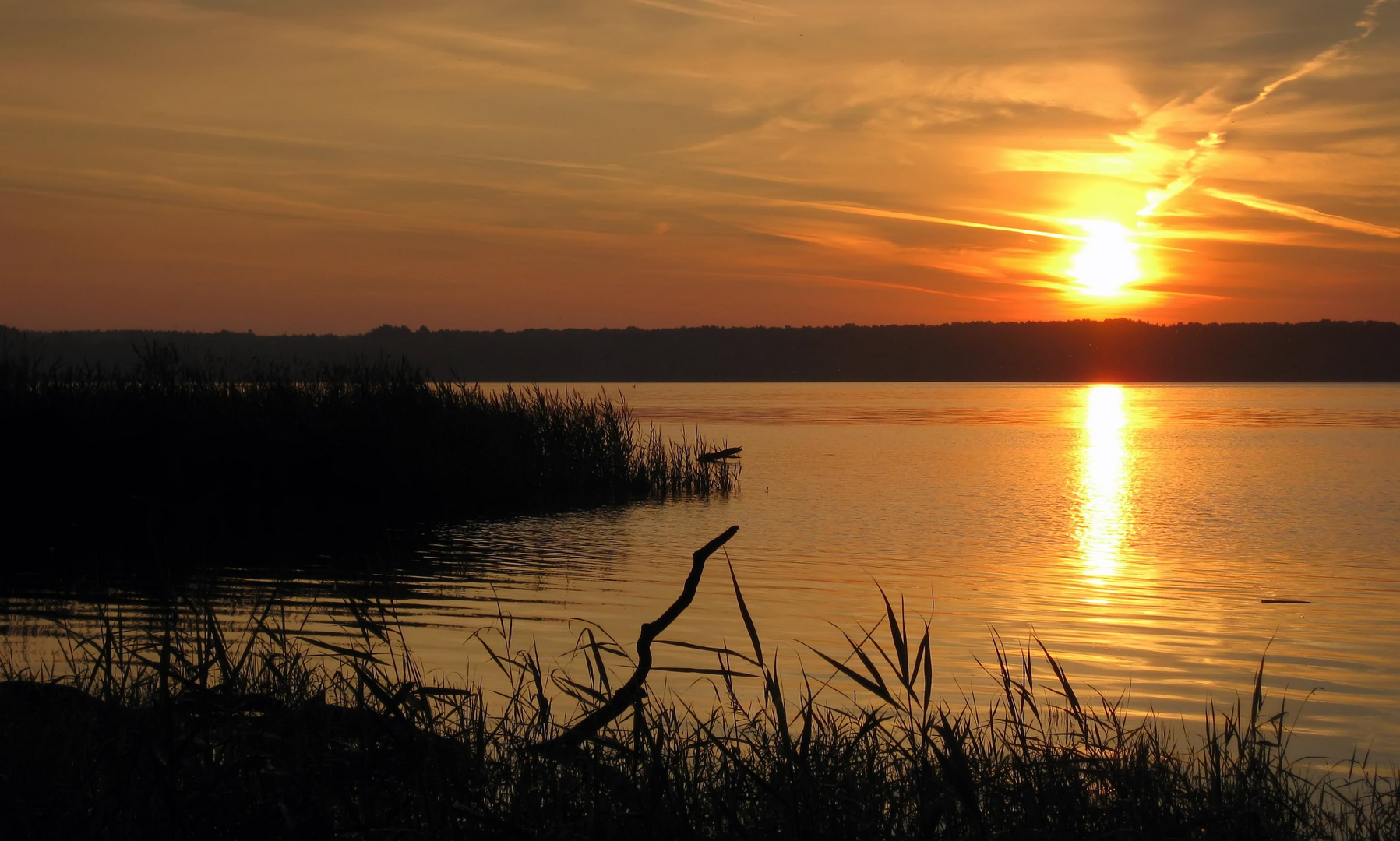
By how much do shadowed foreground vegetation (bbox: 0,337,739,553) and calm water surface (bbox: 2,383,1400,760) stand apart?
2.15 meters

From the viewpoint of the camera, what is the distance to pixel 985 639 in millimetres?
10289

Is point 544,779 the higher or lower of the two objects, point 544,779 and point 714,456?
the higher

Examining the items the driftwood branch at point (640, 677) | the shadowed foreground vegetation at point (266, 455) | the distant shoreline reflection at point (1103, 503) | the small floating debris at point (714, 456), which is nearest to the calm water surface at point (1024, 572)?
the distant shoreline reflection at point (1103, 503)

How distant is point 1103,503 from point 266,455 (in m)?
16.1

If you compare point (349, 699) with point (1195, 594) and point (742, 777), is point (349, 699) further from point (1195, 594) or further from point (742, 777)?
point (1195, 594)

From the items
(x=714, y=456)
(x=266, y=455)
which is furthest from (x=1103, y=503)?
(x=266, y=455)

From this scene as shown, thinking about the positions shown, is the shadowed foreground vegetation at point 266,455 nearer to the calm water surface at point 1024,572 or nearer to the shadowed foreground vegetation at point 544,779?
the calm water surface at point 1024,572

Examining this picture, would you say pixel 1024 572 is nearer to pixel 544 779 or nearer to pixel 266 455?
pixel 544 779

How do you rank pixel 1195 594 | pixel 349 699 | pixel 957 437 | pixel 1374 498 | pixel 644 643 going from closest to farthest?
pixel 644 643 < pixel 349 699 < pixel 1195 594 < pixel 1374 498 < pixel 957 437

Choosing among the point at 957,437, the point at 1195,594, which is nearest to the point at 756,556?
the point at 1195,594

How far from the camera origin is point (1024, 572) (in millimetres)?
14461

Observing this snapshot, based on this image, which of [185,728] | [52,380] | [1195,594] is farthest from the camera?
[52,380]

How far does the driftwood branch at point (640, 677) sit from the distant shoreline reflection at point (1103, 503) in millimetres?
10550

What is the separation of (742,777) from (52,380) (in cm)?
1761
